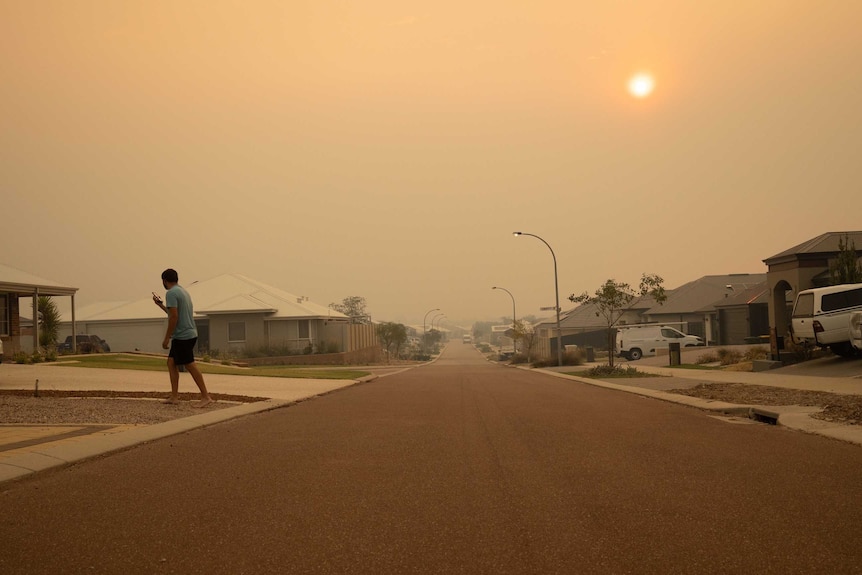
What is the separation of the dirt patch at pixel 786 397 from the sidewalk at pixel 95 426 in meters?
8.75

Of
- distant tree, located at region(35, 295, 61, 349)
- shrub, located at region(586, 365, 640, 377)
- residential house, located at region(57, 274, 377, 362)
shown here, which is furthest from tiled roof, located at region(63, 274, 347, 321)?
shrub, located at region(586, 365, 640, 377)

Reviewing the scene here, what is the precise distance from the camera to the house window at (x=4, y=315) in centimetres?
3088

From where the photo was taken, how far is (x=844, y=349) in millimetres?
22969

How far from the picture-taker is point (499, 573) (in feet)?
14.5

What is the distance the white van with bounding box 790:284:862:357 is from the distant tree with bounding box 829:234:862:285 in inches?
91.8

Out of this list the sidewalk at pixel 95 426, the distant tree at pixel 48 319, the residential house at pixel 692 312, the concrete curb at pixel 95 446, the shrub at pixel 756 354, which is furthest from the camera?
the residential house at pixel 692 312

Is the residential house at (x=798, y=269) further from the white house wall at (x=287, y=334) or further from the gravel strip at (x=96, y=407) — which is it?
the white house wall at (x=287, y=334)

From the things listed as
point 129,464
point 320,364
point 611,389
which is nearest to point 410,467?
point 129,464

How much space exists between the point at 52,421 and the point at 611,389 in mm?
14902

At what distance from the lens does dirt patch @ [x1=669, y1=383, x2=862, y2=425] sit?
459 inches

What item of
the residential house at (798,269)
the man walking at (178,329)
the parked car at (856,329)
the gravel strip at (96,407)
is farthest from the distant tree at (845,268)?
the man walking at (178,329)

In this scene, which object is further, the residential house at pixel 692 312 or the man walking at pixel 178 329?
the residential house at pixel 692 312

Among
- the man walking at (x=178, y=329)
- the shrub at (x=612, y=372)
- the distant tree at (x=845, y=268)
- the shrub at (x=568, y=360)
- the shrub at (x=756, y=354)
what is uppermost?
the distant tree at (x=845, y=268)

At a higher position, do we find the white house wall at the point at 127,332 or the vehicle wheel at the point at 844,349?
the white house wall at the point at 127,332
